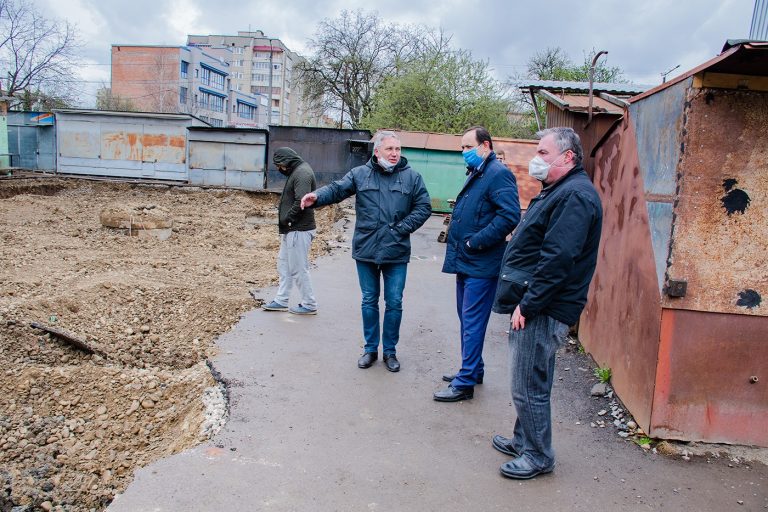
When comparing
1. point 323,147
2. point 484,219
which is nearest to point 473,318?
point 484,219

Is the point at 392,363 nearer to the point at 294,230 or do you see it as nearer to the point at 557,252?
the point at 294,230

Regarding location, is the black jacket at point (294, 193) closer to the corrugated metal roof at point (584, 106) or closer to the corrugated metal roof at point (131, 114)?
the corrugated metal roof at point (584, 106)

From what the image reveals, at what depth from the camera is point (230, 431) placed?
3.65 meters

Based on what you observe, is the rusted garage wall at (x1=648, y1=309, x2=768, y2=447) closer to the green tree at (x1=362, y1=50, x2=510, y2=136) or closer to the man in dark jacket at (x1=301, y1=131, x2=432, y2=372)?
the man in dark jacket at (x1=301, y1=131, x2=432, y2=372)

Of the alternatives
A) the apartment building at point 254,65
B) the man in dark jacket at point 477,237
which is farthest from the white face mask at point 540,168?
the apartment building at point 254,65

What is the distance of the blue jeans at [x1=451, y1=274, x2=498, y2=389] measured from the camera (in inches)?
166

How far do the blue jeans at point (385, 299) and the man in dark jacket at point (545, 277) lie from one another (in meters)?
1.59

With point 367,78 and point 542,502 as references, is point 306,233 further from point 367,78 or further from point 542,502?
point 367,78

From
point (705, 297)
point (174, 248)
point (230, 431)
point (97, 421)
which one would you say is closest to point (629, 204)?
point (705, 297)

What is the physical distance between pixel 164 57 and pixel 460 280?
68176mm

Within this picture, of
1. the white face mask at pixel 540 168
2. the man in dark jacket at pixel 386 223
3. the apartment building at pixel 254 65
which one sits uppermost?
the apartment building at pixel 254 65

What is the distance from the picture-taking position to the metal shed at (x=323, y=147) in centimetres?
2142

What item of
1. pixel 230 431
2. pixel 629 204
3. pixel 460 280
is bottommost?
pixel 230 431

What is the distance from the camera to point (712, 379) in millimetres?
Result: 3551
